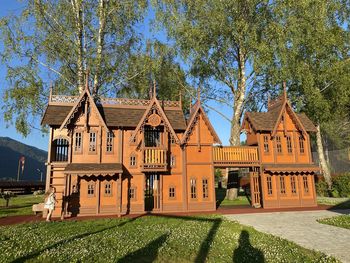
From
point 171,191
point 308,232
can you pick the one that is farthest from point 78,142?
point 308,232

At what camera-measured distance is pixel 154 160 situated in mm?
22172

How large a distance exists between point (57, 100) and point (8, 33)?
8432 millimetres

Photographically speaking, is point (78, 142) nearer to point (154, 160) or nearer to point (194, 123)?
point (154, 160)

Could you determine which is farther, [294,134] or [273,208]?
[294,134]

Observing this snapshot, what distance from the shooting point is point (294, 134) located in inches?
1028

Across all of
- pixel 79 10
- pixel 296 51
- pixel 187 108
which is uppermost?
pixel 79 10

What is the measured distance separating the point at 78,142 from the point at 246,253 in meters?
16.1

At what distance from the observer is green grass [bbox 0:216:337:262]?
9.62 metres

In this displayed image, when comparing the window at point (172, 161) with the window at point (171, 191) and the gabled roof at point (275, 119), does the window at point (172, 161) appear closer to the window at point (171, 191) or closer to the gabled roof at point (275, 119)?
the window at point (171, 191)

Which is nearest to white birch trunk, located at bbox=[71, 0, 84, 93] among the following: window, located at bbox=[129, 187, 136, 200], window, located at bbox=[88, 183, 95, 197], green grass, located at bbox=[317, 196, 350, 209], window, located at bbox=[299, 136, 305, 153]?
window, located at bbox=[88, 183, 95, 197]

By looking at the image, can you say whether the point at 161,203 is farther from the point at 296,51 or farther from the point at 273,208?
the point at 296,51

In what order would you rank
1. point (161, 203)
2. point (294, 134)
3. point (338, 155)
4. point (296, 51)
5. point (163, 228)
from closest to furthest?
point (163, 228) < point (161, 203) < point (294, 134) < point (296, 51) < point (338, 155)

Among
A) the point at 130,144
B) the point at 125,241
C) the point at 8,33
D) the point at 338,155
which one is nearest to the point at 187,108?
the point at 130,144

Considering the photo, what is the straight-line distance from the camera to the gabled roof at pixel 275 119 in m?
25.3
